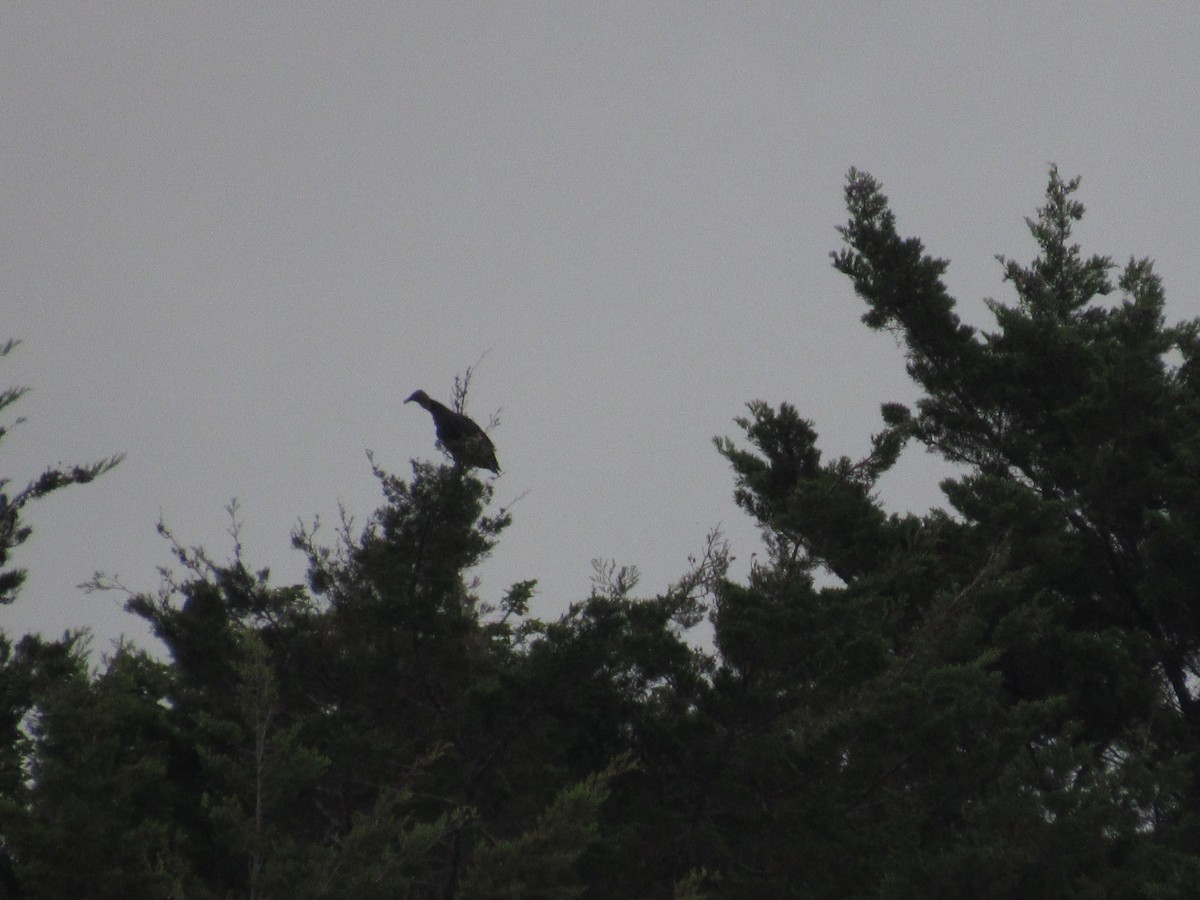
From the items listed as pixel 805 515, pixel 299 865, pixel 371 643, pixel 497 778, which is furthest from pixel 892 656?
pixel 299 865

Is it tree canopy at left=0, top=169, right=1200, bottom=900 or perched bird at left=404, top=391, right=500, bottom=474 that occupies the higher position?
perched bird at left=404, top=391, right=500, bottom=474

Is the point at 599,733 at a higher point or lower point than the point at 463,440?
lower

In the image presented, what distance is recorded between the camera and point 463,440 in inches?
382

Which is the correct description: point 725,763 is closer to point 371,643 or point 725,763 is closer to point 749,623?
point 749,623

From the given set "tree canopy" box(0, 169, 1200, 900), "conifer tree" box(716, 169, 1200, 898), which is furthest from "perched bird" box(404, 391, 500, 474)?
"conifer tree" box(716, 169, 1200, 898)

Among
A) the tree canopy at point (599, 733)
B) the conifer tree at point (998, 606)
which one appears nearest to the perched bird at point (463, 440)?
the tree canopy at point (599, 733)

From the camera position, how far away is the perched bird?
9.66 metres

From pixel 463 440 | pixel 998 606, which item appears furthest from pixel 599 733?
pixel 998 606

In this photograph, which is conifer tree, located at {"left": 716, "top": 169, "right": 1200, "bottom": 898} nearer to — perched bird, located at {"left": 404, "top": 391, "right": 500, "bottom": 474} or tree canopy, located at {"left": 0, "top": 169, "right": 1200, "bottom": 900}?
tree canopy, located at {"left": 0, "top": 169, "right": 1200, "bottom": 900}

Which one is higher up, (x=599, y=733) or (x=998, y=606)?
(x=998, y=606)

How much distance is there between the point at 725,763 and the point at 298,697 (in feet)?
10.7

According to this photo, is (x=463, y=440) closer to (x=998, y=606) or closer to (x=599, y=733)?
(x=599, y=733)

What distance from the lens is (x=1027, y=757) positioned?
34.2 ft

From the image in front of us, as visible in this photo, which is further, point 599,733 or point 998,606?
point 998,606
